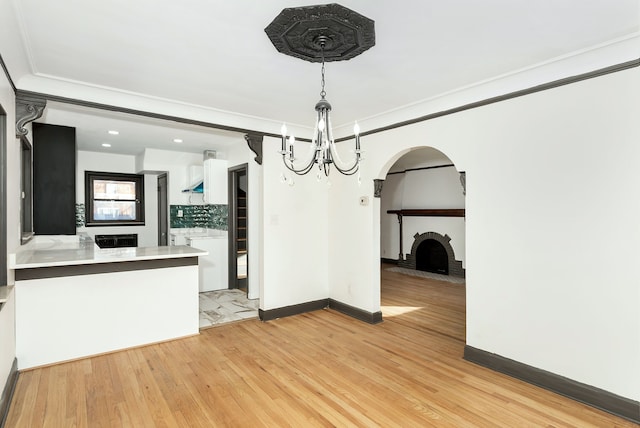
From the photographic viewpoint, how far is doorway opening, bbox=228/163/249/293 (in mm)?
5762

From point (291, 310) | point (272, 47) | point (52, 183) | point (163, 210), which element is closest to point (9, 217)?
point (52, 183)

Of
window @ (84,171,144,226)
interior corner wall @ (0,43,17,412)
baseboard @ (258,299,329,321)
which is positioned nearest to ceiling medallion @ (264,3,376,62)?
interior corner wall @ (0,43,17,412)

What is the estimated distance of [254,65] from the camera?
261cm

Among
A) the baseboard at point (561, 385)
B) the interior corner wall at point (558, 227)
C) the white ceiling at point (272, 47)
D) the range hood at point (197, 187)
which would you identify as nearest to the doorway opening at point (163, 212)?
the range hood at point (197, 187)

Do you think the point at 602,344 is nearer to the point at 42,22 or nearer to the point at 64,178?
the point at 42,22

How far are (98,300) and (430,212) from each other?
6294mm

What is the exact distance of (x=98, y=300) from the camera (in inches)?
129

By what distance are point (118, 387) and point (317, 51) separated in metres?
2.97

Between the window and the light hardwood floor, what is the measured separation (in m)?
4.05

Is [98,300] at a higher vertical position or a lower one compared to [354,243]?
lower

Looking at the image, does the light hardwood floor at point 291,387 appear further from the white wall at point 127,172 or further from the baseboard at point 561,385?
the white wall at point 127,172

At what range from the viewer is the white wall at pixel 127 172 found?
6215 millimetres

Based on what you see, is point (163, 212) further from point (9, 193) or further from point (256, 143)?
point (9, 193)

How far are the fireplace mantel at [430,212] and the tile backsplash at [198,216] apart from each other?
14.0 feet
